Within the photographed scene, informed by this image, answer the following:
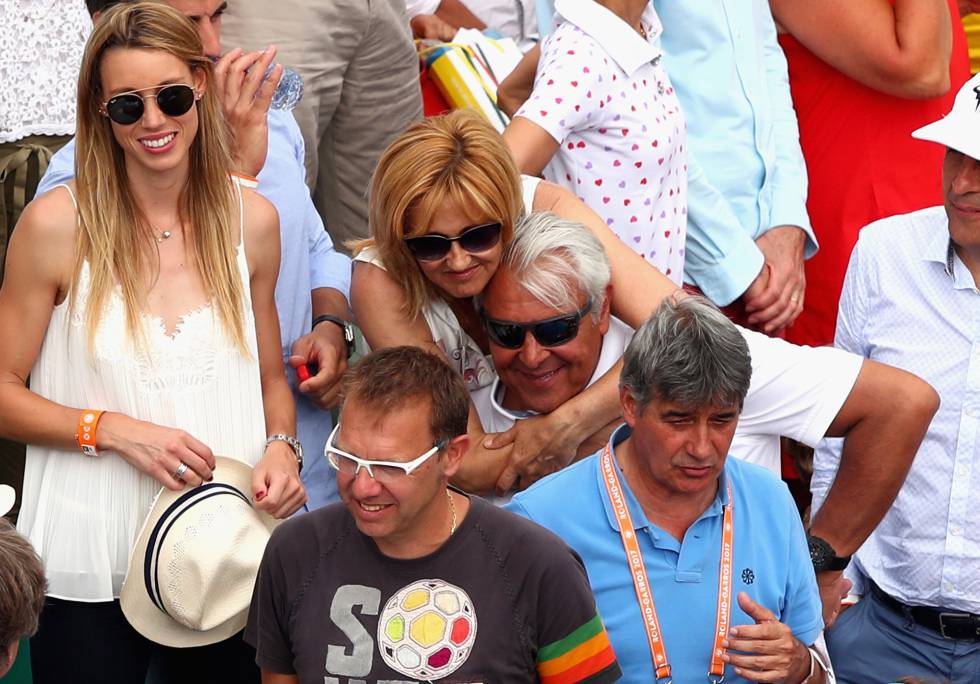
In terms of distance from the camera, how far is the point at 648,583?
289 cm

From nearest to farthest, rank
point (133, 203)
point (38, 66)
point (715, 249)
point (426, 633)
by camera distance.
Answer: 1. point (426, 633)
2. point (133, 203)
3. point (38, 66)
4. point (715, 249)

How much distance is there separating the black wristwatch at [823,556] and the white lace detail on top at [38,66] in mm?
2217

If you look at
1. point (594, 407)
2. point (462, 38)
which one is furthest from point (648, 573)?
point (462, 38)

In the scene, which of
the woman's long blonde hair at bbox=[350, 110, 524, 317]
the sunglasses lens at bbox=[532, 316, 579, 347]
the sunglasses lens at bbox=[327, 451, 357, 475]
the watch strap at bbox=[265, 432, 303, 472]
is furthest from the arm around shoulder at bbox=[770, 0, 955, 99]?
the sunglasses lens at bbox=[327, 451, 357, 475]

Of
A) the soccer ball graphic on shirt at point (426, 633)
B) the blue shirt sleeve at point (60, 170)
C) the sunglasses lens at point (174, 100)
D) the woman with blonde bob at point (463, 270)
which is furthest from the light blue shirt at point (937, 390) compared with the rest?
the blue shirt sleeve at point (60, 170)

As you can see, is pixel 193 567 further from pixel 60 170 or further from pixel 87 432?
pixel 60 170

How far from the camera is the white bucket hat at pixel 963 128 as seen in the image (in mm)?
3656

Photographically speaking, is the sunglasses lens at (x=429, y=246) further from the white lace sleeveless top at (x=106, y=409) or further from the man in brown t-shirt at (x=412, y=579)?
the man in brown t-shirt at (x=412, y=579)

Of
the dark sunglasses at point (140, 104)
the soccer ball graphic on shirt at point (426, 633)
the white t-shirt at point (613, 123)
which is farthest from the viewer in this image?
the white t-shirt at point (613, 123)

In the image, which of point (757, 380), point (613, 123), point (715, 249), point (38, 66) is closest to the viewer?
point (757, 380)

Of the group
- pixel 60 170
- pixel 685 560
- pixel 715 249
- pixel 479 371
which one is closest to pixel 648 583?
pixel 685 560

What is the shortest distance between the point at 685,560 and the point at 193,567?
96 cm

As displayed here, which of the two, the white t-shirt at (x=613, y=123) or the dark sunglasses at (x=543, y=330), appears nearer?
the dark sunglasses at (x=543, y=330)

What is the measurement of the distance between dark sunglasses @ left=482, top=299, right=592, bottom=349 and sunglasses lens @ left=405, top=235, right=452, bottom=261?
0.63 feet
